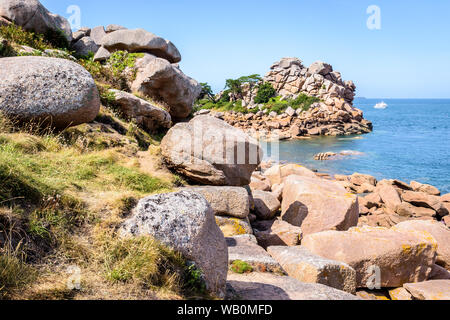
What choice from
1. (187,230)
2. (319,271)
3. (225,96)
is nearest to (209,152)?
(319,271)

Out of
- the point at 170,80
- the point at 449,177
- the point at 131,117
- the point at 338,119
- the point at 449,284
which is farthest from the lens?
the point at 338,119

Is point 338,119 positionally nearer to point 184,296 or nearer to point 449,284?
point 449,284

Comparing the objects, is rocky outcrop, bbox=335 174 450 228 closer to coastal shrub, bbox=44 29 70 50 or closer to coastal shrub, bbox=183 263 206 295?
coastal shrub, bbox=183 263 206 295

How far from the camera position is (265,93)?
8356 centimetres

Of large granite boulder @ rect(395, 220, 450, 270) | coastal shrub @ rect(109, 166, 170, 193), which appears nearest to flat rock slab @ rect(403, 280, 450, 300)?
large granite boulder @ rect(395, 220, 450, 270)

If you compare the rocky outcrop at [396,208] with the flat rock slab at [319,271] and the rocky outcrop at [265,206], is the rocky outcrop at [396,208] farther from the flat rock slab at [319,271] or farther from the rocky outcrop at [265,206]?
the flat rock slab at [319,271]

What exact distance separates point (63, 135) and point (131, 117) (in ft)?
15.7

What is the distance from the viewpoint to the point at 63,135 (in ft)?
30.6

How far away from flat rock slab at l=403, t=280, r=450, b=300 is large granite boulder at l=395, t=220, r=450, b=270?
7.92 feet

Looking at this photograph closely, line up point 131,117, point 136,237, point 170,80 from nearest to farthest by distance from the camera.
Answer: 1. point 136,237
2. point 131,117
3. point 170,80

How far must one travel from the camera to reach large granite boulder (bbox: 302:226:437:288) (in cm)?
832

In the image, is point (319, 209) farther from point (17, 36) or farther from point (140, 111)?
point (17, 36)

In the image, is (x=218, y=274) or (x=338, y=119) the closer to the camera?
(x=218, y=274)
